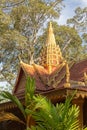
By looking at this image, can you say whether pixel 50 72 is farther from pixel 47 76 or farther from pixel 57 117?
pixel 57 117

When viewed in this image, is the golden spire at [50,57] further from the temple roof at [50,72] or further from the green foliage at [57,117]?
the green foliage at [57,117]

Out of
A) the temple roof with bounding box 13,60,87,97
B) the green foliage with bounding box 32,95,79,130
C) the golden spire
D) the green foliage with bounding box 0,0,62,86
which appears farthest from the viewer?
the green foliage with bounding box 0,0,62,86

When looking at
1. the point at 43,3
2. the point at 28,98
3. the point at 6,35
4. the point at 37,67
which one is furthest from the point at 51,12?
the point at 28,98

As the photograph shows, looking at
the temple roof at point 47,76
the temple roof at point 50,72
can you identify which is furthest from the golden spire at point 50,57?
the temple roof at point 47,76

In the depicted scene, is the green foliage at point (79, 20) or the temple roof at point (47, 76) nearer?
the temple roof at point (47, 76)

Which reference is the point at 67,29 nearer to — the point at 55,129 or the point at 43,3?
the point at 43,3

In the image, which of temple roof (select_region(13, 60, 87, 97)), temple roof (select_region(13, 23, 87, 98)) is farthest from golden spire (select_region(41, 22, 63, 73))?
temple roof (select_region(13, 60, 87, 97))

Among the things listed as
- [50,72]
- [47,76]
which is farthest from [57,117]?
[50,72]

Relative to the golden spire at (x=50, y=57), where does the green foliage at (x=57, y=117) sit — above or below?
below

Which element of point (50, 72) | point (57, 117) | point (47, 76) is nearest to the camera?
point (57, 117)

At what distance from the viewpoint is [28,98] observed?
8156 millimetres

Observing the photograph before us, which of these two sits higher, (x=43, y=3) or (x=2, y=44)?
(x=43, y=3)

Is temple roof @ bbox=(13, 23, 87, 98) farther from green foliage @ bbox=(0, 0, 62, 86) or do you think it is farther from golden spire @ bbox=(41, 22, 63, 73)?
green foliage @ bbox=(0, 0, 62, 86)

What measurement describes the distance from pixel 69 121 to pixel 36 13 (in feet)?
75.6
